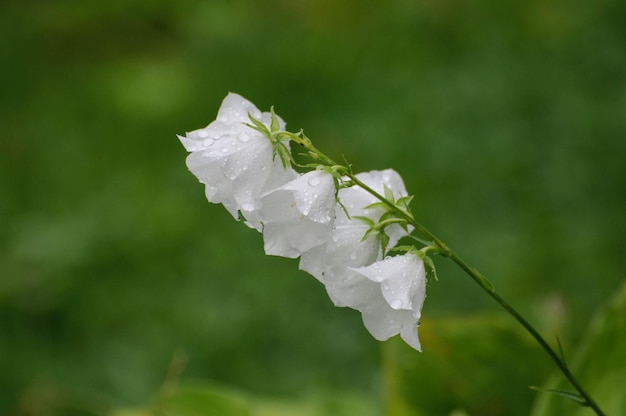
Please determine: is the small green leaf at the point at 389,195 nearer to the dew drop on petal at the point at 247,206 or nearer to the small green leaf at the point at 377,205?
the small green leaf at the point at 377,205

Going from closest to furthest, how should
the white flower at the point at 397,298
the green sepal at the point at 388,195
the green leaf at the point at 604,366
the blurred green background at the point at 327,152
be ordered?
the white flower at the point at 397,298, the green sepal at the point at 388,195, the green leaf at the point at 604,366, the blurred green background at the point at 327,152

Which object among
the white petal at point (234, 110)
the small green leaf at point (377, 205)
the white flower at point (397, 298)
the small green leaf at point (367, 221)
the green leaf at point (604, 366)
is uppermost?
the white petal at point (234, 110)

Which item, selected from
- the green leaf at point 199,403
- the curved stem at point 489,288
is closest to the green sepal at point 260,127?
the curved stem at point 489,288

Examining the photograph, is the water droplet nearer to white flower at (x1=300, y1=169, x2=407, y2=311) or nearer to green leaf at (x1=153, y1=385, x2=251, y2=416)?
white flower at (x1=300, y1=169, x2=407, y2=311)

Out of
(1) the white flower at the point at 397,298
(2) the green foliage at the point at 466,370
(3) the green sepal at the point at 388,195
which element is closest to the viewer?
(1) the white flower at the point at 397,298

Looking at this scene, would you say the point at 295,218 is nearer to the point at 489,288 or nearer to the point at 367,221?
the point at 367,221

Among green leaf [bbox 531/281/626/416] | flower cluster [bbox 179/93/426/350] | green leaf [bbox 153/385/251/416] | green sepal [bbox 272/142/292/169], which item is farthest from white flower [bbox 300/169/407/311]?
green leaf [bbox 153/385/251/416]
